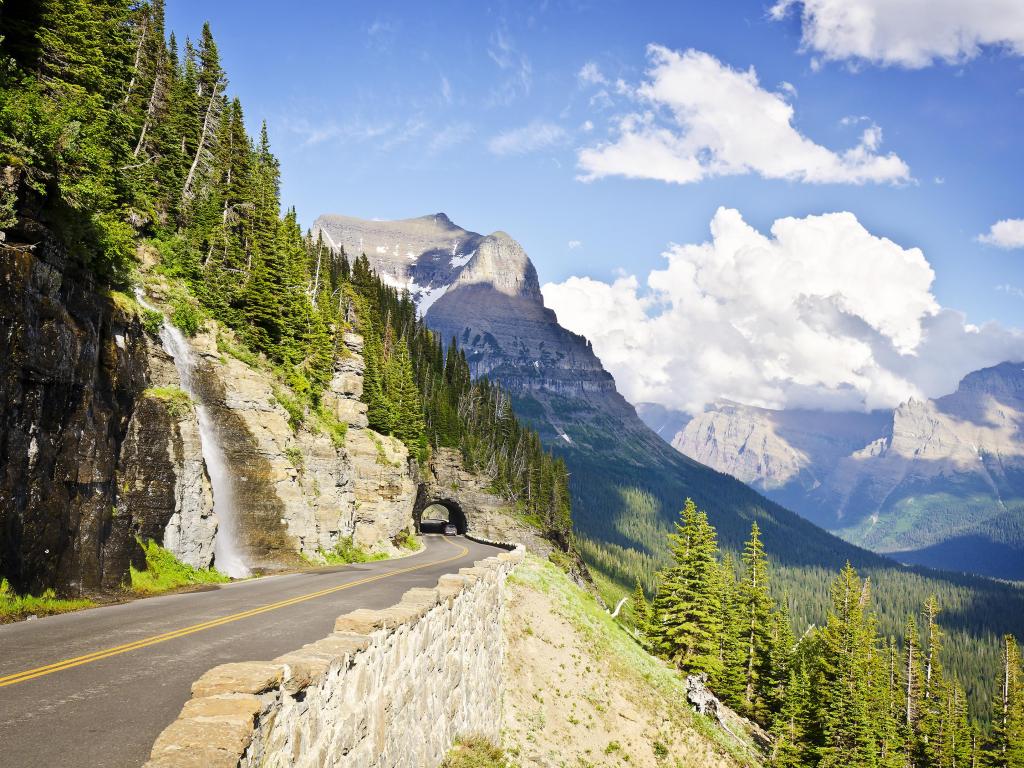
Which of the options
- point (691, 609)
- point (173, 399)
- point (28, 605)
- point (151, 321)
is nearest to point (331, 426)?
point (151, 321)

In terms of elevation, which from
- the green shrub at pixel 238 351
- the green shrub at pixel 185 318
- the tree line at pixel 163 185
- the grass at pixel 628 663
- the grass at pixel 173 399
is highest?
the tree line at pixel 163 185

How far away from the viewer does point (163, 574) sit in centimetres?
2211

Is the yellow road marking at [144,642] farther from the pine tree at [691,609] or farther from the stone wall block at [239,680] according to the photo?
the pine tree at [691,609]

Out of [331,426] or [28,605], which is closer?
[28,605]

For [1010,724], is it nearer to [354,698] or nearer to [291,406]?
[291,406]

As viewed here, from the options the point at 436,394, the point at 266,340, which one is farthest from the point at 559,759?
the point at 436,394

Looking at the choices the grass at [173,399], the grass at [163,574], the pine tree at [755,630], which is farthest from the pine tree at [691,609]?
the grass at [173,399]

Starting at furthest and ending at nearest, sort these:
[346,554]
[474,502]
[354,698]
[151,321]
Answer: [474,502], [346,554], [151,321], [354,698]

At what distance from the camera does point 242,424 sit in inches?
1201

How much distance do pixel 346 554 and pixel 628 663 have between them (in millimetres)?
17407

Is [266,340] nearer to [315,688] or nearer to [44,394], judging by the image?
[44,394]

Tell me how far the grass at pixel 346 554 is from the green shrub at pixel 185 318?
1348 centimetres

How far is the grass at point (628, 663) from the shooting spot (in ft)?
102

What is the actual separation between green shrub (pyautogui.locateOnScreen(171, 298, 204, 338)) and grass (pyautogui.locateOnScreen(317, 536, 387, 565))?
1348cm
